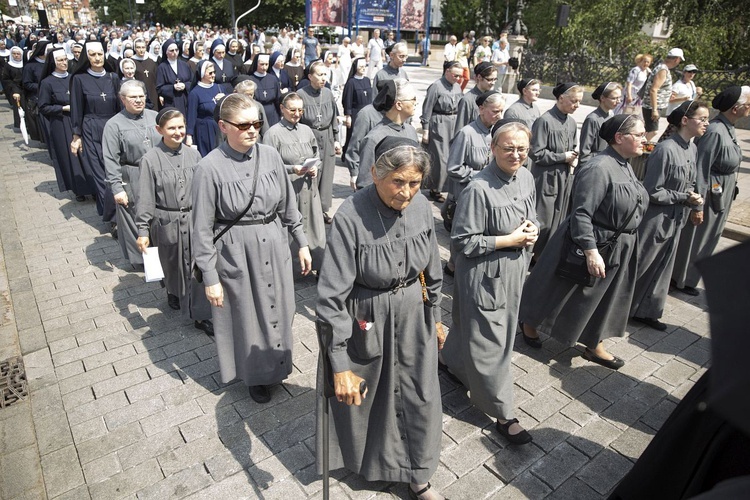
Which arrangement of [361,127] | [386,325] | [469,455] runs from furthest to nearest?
[361,127] → [469,455] → [386,325]

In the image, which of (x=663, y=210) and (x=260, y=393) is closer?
(x=260, y=393)

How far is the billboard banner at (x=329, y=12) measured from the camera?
2892cm

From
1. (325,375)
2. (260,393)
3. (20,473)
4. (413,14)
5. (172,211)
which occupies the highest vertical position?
(413,14)

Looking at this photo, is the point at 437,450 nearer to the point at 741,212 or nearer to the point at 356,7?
the point at 741,212

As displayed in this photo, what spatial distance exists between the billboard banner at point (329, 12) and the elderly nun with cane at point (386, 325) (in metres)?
28.8

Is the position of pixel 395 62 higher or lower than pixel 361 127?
higher

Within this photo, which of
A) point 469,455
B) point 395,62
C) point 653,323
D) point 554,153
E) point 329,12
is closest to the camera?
point 469,455

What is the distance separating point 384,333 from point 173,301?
343 cm

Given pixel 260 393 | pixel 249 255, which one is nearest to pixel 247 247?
pixel 249 255

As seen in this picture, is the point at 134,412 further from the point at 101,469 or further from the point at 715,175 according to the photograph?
the point at 715,175

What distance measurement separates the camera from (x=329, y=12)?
29.3 metres

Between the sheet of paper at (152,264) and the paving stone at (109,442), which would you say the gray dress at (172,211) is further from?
the paving stone at (109,442)

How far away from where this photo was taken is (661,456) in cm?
203

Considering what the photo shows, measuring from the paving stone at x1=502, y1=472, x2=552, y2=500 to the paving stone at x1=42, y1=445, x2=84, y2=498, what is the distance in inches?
105
